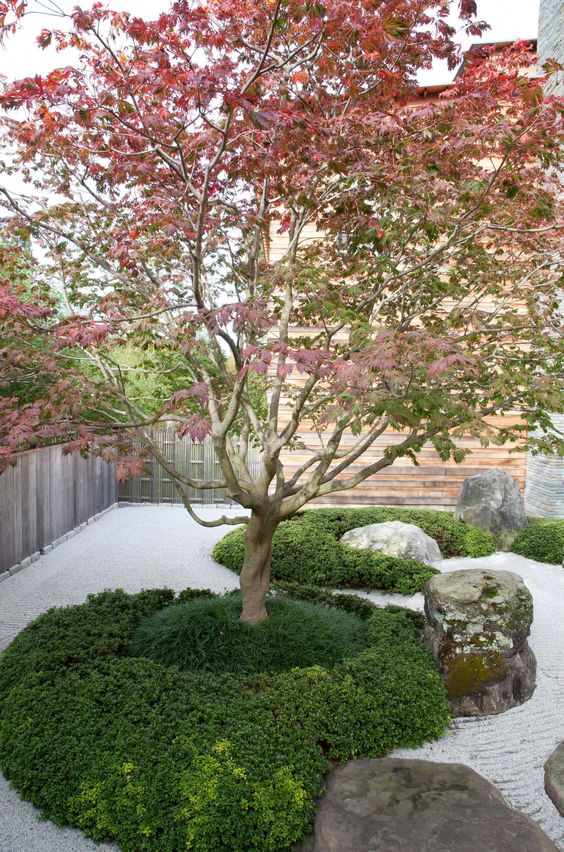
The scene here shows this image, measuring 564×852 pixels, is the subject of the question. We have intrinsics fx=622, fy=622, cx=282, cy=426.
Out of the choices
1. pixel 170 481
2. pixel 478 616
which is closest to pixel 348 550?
pixel 478 616

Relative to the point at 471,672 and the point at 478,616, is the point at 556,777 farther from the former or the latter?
the point at 478,616

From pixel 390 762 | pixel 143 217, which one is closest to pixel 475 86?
pixel 143 217

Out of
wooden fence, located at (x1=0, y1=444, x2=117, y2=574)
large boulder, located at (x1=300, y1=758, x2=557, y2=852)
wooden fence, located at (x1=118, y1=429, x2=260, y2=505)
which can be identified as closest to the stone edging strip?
wooden fence, located at (x1=0, y1=444, x2=117, y2=574)

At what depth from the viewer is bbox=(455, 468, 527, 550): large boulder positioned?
9.27 metres

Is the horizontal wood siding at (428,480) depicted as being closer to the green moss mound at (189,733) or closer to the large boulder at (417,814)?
the green moss mound at (189,733)

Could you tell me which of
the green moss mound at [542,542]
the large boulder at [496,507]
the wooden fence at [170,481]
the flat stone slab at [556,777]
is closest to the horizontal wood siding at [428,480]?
the large boulder at [496,507]

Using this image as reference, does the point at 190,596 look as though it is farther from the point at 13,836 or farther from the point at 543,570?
the point at 543,570

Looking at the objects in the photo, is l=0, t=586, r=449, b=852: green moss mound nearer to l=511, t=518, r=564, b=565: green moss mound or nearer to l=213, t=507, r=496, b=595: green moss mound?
l=213, t=507, r=496, b=595: green moss mound

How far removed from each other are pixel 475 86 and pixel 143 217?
2.36 metres

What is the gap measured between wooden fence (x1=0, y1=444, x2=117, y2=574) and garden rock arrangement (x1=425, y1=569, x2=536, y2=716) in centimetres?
506

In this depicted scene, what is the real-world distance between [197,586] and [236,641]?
2.86 meters

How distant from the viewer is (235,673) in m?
4.21

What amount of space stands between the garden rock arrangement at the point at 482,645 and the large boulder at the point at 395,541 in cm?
336

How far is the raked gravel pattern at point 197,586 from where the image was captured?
325 centimetres
